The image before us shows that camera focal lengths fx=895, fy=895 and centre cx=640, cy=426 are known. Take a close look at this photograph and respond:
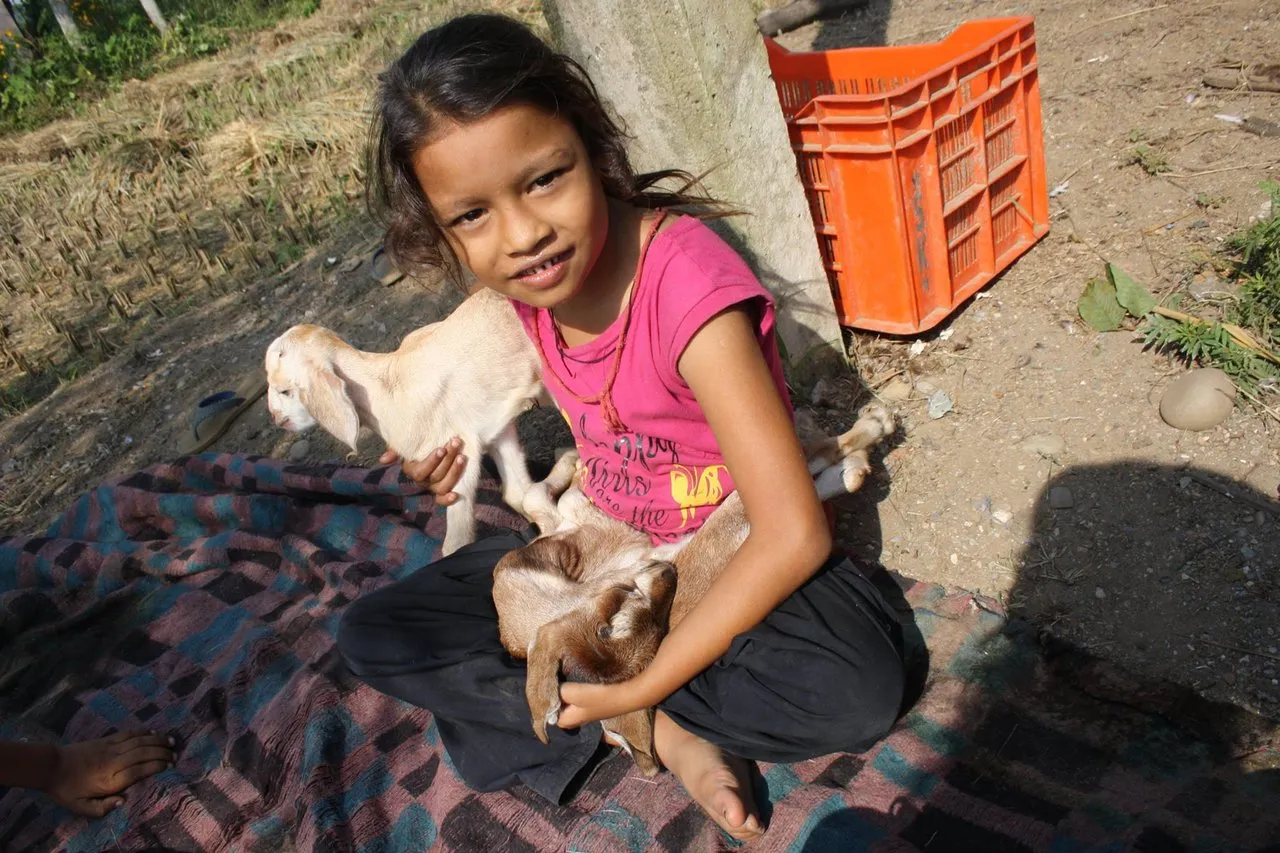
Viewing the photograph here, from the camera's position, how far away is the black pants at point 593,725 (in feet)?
6.83

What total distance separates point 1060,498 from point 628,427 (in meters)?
1.38

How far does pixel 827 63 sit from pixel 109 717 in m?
3.78

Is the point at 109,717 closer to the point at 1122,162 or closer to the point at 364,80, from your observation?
the point at 1122,162

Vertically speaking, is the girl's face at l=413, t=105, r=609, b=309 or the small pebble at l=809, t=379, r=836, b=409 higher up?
the girl's face at l=413, t=105, r=609, b=309

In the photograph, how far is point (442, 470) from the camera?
10.3 ft

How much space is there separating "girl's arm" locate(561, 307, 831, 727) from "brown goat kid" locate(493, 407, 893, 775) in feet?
0.66

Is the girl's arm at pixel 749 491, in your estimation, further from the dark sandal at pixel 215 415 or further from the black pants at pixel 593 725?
the dark sandal at pixel 215 415

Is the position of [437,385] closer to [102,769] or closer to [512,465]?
[512,465]

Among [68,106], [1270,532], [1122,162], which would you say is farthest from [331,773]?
[68,106]

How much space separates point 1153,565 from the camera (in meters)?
2.44

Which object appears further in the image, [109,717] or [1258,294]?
[109,717]

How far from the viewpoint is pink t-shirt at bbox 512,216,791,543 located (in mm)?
2012

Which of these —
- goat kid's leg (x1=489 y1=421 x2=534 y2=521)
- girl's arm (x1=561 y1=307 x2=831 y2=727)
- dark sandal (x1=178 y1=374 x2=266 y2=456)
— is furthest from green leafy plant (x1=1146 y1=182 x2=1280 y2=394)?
dark sandal (x1=178 y1=374 x2=266 y2=456)

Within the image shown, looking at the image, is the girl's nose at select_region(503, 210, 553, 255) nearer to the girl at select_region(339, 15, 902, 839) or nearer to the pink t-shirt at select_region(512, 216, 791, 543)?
the girl at select_region(339, 15, 902, 839)
